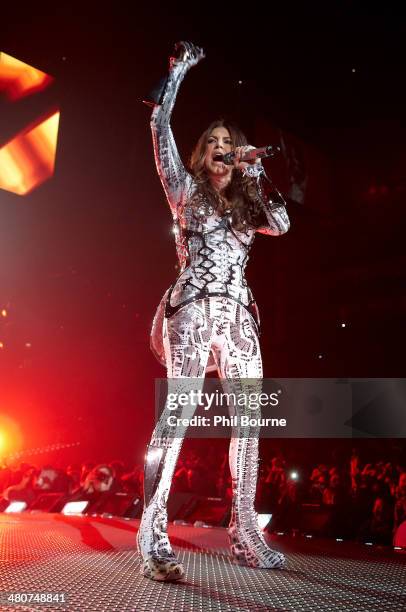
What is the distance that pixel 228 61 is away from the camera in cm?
649

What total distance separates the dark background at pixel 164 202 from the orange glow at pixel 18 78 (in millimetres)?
109

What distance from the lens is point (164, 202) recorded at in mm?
Result: 8625

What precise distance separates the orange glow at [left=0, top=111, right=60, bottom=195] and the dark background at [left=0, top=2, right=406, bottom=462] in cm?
15

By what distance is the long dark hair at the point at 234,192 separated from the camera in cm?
257

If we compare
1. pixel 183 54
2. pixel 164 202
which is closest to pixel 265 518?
pixel 183 54

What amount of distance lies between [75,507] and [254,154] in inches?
194

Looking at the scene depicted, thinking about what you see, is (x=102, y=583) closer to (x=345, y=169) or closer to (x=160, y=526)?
(x=160, y=526)

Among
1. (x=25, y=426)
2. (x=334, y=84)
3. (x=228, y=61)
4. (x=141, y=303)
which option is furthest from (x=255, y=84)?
(x=25, y=426)

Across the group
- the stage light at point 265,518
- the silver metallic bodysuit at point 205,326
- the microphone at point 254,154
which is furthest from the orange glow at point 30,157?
the microphone at point 254,154

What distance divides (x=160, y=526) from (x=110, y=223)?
7.48 m

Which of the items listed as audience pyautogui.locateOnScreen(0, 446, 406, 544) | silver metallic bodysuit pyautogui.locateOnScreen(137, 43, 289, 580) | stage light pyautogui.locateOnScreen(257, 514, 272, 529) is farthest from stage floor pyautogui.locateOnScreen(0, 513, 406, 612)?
stage light pyautogui.locateOnScreen(257, 514, 272, 529)

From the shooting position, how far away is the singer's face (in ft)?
8.68

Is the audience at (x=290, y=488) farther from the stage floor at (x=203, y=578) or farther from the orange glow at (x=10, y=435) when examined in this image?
the orange glow at (x=10, y=435)

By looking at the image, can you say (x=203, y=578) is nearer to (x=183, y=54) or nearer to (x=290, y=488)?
(x=183, y=54)
